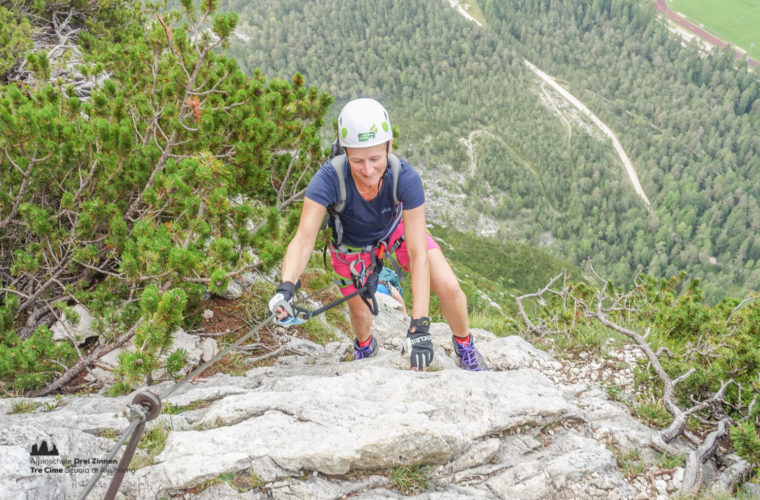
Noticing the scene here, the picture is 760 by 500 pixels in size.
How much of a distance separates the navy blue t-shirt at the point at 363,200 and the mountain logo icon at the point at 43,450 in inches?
104

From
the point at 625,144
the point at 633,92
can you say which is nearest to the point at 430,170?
the point at 625,144

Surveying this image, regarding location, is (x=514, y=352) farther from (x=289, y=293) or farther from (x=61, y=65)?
(x=61, y=65)

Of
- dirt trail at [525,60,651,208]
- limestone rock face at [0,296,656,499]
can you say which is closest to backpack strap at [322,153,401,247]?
limestone rock face at [0,296,656,499]

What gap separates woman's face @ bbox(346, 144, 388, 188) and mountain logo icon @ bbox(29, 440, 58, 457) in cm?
307

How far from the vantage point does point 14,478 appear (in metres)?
2.81

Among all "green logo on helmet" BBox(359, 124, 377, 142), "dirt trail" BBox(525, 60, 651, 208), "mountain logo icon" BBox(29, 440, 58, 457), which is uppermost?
"green logo on helmet" BBox(359, 124, 377, 142)

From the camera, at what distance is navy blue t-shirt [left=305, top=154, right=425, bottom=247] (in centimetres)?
402

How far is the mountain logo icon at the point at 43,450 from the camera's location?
3.00 meters

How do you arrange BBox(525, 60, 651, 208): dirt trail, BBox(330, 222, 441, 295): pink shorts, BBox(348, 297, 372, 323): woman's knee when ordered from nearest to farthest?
1. BBox(330, 222, 441, 295): pink shorts
2. BBox(348, 297, 372, 323): woman's knee
3. BBox(525, 60, 651, 208): dirt trail

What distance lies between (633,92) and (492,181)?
8768 cm

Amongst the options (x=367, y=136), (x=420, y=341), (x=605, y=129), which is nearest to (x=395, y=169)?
(x=367, y=136)

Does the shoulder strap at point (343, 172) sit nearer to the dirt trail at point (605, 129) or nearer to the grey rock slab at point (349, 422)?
the grey rock slab at point (349, 422)

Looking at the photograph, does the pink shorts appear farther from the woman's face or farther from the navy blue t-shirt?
the woman's face

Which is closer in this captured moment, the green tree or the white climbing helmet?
the white climbing helmet
